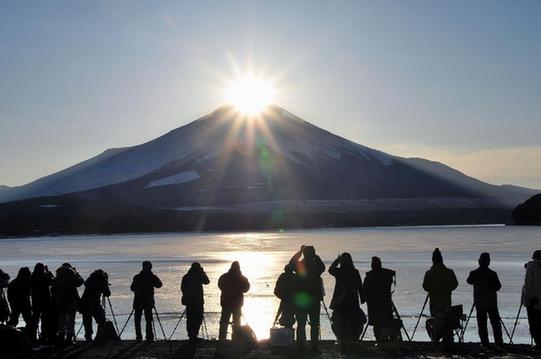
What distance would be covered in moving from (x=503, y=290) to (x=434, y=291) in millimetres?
21588

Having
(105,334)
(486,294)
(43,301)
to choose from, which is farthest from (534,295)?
(43,301)

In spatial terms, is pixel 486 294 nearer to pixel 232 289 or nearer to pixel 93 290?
pixel 232 289

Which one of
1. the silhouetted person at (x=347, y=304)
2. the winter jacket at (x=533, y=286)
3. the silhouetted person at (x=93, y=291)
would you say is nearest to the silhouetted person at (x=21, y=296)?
the silhouetted person at (x=93, y=291)

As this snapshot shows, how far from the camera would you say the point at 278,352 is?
54.4ft

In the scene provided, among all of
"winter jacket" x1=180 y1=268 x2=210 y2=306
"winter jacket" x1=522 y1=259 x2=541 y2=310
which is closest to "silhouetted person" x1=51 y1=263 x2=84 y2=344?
"winter jacket" x1=180 y1=268 x2=210 y2=306

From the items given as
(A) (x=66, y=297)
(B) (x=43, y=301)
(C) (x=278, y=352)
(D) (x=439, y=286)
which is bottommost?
(C) (x=278, y=352)

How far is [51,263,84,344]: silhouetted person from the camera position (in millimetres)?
18656

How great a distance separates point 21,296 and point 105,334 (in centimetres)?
228

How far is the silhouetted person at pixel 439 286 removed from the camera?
16.8 meters

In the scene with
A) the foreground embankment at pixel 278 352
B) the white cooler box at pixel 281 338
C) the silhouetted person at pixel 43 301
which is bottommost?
the foreground embankment at pixel 278 352

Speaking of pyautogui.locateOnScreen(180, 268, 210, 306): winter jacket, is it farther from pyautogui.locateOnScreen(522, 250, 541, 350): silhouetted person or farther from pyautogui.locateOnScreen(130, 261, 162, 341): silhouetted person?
pyautogui.locateOnScreen(522, 250, 541, 350): silhouetted person

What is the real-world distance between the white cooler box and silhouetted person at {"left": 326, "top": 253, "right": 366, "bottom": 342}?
1056 millimetres

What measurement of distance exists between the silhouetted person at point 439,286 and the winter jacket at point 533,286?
1.66m

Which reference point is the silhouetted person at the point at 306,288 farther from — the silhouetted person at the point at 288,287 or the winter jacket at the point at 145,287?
the winter jacket at the point at 145,287
